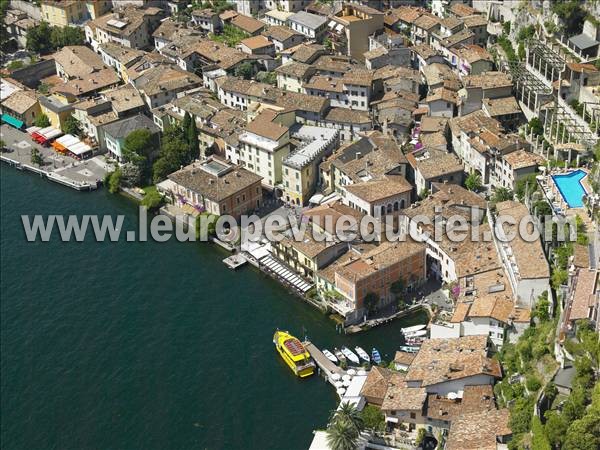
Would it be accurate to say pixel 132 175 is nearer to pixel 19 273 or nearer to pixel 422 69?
pixel 19 273

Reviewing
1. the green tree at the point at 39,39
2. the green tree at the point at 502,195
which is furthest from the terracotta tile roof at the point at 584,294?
the green tree at the point at 39,39

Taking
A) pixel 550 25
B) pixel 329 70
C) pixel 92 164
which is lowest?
pixel 92 164

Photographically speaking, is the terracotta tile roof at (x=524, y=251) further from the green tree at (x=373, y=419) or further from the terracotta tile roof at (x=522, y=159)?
the green tree at (x=373, y=419)

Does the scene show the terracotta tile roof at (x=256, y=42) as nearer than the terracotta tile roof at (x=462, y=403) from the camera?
No

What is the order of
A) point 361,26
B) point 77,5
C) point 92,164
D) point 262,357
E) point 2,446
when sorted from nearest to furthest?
1. point 2,446
2. point 262,357
3. point 92,164
4. point 361,26
5. point 77,5

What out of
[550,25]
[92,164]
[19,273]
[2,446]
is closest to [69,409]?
[2,446]
